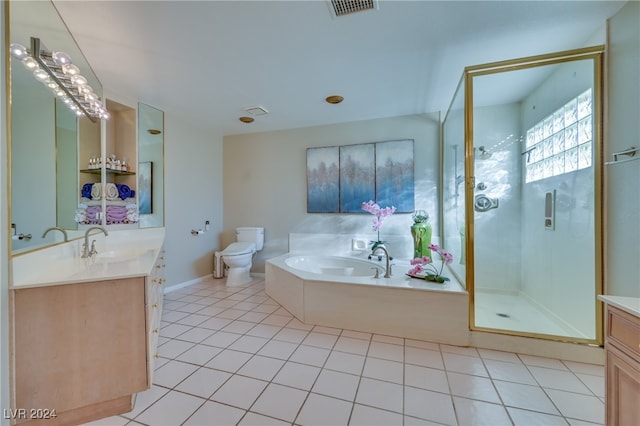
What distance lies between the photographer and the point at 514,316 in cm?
224

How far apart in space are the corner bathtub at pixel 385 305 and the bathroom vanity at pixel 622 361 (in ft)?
3.10

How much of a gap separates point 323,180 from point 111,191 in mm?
2482

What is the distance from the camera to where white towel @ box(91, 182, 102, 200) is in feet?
7.58

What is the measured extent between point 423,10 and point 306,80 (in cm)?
114

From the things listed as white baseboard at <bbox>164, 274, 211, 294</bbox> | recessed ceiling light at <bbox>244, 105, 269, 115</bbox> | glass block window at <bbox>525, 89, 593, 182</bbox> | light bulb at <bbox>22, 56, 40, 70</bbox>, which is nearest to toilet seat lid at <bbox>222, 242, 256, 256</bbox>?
white baseboard at <bbox>164, 274, 211, 294</bbox>

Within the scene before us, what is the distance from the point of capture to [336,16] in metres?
1.59

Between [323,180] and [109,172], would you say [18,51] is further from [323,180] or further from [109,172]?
[323,180]

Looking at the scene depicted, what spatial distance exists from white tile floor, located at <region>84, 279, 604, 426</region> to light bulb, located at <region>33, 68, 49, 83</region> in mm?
1984

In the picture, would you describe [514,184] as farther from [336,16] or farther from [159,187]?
[159,187]

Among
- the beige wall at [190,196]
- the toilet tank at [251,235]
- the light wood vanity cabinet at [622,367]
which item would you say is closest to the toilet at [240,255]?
the toilet tank at [251,235]

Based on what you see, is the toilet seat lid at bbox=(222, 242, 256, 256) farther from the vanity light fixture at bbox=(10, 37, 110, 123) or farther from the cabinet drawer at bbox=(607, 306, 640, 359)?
the cabinet drawer at bbox=(607, 306, 640, 359)

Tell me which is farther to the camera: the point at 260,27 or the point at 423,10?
the point at 260,27

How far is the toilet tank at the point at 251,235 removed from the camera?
12.6 ft

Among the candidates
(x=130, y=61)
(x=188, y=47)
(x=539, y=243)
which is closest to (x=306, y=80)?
(x=188, y=47)
